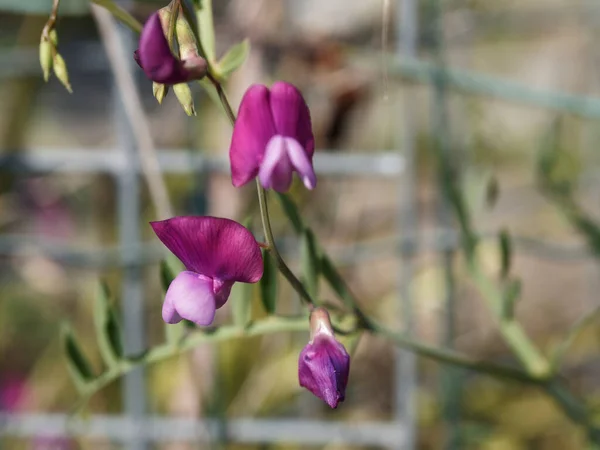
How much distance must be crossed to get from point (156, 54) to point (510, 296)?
372 mm

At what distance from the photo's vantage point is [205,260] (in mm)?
320

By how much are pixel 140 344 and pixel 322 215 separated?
15.2 inches

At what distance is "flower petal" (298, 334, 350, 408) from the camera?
0.31m

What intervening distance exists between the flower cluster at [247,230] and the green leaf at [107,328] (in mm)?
164

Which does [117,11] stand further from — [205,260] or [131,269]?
[131,269]

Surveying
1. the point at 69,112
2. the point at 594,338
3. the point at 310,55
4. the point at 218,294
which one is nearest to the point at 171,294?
the point at 218,294

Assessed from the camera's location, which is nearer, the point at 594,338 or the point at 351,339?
the point at 351,339

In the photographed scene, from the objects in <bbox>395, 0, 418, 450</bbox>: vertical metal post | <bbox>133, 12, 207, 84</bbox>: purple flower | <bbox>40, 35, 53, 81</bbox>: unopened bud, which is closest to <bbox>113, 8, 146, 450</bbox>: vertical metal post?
<bbox>395, 0, 418, 450</bbox>: vertical metal post

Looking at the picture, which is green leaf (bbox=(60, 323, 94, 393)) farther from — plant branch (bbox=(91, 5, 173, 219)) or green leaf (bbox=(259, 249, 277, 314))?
plant branch (bbox=(91, 5, 173, 219))

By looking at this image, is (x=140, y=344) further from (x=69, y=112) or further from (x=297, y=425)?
(x=69, y=112)

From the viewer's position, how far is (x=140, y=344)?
88 cm

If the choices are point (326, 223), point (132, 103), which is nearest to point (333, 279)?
point (132, 103)

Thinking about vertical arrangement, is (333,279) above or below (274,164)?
below

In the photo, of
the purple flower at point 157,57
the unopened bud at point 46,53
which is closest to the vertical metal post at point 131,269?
the unopened bud at point 46,53
